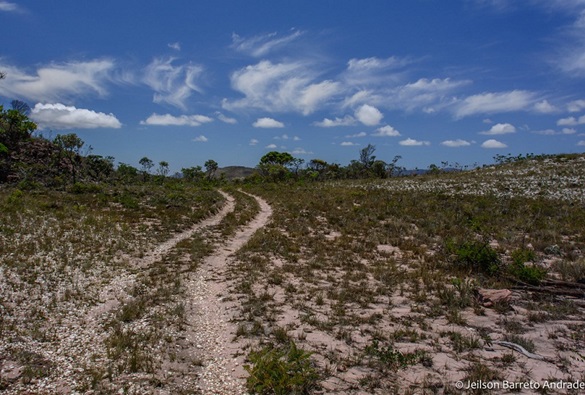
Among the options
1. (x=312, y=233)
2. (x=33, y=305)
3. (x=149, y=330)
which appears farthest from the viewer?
(x=312, y=233)

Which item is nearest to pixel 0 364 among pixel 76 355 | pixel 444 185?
pixel 76 355

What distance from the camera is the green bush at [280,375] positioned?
18.4ft

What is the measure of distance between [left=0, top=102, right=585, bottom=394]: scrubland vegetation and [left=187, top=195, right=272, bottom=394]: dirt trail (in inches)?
10.0

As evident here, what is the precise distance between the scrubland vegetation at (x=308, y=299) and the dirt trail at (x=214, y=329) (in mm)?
253

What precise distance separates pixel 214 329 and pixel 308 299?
2934mm

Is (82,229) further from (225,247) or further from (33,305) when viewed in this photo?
(33,305)

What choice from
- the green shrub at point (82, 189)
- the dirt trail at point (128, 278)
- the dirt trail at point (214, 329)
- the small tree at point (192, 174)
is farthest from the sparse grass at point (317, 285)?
the small tree at point (192, 174)

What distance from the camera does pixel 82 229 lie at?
657 inches

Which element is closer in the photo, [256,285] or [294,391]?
[294,391]

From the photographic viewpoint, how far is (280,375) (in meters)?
5.78

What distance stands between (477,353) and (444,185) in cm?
3168

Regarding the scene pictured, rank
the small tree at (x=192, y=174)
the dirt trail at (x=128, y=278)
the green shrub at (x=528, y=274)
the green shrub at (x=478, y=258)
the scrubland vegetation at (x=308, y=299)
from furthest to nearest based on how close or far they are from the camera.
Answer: the small tree at (x=192, y=174) < the green shrub at (x=478, y=258) < the green shrub at (x=528, y=274) < the dirt trail at (x=128, y=278) < the scrubland vegetation at (x=308, y=299)

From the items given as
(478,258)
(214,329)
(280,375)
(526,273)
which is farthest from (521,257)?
(214,329)

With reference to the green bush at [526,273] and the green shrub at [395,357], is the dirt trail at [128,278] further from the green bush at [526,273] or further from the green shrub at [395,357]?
the green bush at [526,273]
